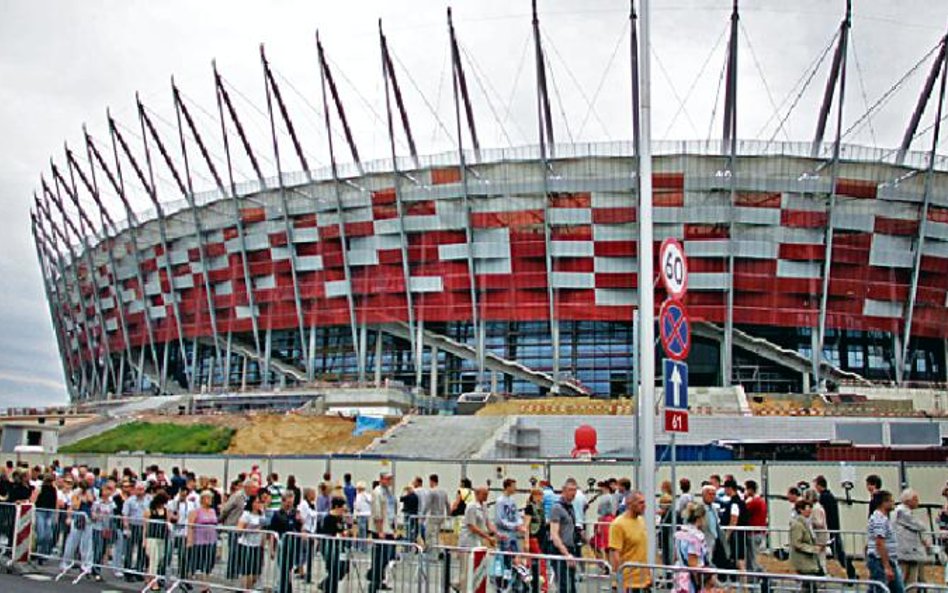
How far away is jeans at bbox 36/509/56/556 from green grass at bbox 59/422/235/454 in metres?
34.2

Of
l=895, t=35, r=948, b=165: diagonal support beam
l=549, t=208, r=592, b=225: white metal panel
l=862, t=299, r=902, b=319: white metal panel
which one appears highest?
l=895, t=35, r=948, b=165: diagonal support beam

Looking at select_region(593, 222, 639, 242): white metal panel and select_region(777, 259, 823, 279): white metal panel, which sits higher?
select_region(593, 222, 639, 242): white metal panel

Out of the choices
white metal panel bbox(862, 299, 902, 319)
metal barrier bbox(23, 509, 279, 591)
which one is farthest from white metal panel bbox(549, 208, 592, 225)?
metal barrier bbox(23, 509, 279, 591)

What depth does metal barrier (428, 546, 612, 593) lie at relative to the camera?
9375 mm

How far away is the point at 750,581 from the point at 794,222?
5521cm

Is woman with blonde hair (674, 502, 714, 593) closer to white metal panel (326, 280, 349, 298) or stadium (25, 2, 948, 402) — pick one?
stadium (25, 2, 948, 402)

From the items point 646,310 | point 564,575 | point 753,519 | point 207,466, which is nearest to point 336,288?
point 207,466

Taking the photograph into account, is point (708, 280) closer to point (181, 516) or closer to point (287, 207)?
point (287, 207)

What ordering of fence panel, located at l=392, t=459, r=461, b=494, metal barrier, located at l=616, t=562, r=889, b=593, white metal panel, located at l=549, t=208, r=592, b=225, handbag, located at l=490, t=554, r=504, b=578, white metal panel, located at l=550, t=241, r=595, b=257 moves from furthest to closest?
white metal panel, located at l=550, t=241, r=595, b=257 → white metal panel, located at l=549, t=208, r=592, b=225 → fence panel, located at l=392, t=459, r=461, b=494 → handbag, located at l=490, t=554, r=504, b=578 → metal barrier, located at l=616, t=562, r=889, b=593

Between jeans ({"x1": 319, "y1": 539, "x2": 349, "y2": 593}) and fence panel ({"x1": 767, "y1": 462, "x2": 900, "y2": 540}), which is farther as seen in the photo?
fence panel ({"x1": 767, "y1": 462, "x2": 900, "y2": 540})

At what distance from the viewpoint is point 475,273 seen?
211 feet

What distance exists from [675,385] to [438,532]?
8.22 meters

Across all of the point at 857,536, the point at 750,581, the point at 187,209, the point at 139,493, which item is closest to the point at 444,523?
Result: the point at 139,493

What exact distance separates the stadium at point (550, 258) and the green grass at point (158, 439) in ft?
43.3
